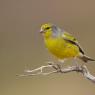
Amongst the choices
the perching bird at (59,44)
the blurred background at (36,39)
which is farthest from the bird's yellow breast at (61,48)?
the blurred background at (36,39)

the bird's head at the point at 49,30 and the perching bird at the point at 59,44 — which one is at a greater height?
the bird's head at the point at 49,30

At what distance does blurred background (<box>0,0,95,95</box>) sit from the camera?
2.49 meters

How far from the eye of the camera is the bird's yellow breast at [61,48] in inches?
56.0

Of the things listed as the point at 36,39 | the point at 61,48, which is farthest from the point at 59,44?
the point at 36,39

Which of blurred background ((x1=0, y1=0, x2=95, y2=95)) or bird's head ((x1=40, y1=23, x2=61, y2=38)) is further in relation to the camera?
blurred background ((x1=0, y1=0, x2=95, y2=95))

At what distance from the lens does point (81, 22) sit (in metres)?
2.52

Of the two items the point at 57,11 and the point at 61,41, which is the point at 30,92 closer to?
→ the point at 57,11

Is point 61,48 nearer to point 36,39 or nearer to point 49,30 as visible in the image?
point 49,30

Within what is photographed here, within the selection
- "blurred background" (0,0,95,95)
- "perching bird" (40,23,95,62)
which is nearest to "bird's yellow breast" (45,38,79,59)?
"perching bird" (40,23,95,62)

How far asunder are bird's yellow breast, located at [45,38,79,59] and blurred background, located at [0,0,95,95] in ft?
3.28

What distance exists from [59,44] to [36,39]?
1117 millimetres

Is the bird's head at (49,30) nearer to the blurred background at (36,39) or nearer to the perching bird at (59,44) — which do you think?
the perching bird at (59,44)

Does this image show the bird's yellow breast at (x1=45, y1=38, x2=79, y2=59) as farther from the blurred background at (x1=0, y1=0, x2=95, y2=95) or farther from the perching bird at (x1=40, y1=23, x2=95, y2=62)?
the blurred background at (x1=0, y1=0, x2=95, y2=95)

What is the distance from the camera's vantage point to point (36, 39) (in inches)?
100
